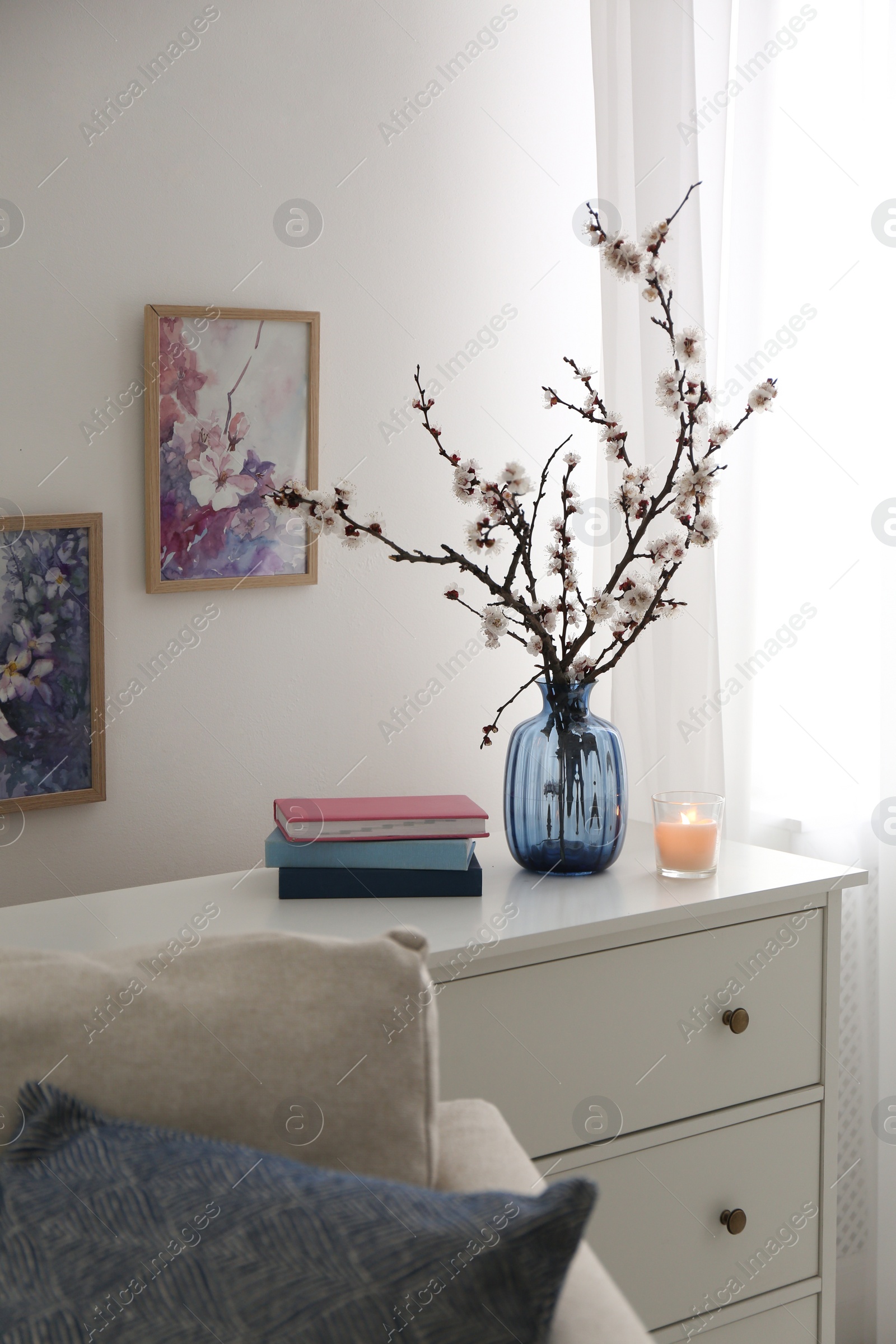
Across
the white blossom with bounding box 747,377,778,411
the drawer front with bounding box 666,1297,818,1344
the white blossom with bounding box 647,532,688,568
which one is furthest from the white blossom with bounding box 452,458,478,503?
the drawer front with bounding box 666,1297,818,1344

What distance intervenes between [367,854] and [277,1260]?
82 cm

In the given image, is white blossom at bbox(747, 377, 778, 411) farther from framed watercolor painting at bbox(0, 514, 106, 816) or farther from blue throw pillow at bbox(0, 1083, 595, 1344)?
blue throw pillow at bbox(0, 1083, 595, 1344)

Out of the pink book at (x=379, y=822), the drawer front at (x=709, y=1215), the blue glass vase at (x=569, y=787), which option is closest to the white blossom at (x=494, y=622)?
the blue glass vase at (x=569, y=787)

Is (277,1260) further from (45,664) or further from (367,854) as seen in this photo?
(45,664)

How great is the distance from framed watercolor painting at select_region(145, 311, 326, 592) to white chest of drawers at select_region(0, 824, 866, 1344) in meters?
0.47

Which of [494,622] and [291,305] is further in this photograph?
[291,305]

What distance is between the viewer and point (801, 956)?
5.18 feet

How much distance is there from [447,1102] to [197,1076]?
0.89 ft

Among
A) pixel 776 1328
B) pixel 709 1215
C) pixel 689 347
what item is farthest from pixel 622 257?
pixel 776 1328

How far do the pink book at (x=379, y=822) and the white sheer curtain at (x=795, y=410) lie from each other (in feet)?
1.75

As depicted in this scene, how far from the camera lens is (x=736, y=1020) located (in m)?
1.50

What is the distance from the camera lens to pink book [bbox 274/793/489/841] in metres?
1.47

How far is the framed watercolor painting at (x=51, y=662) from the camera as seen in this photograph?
5.12ft

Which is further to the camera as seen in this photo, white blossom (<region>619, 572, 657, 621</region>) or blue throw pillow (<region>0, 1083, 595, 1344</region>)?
white blossom (<region>619, 572, 657, 621</region>)
